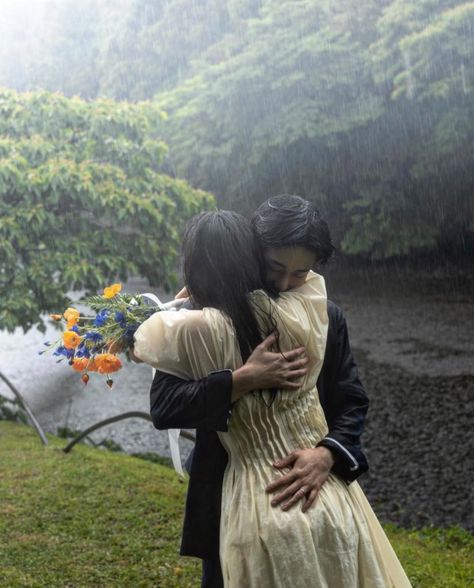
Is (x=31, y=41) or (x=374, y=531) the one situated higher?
(x=31, y=41)

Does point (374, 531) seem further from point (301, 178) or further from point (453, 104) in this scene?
point (301, 178)

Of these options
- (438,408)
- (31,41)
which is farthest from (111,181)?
(31,41)

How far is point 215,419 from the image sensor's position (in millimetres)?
1737

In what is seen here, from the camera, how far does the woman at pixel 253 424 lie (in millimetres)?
1729

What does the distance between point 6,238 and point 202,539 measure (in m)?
6.08

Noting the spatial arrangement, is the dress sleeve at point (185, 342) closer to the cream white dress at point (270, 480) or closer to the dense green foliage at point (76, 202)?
the cream white dress at point (270, 480)

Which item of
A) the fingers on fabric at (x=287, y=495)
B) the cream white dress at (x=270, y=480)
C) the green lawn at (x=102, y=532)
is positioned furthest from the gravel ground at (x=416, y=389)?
the fingers on fabric at (x=287, y=495)

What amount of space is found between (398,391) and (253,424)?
9079 millimetres

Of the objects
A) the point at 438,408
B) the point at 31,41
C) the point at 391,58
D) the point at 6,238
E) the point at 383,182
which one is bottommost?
the point at 438,408

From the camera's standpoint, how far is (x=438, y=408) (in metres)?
9.84

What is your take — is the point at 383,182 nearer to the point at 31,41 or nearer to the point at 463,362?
the point at 463,362

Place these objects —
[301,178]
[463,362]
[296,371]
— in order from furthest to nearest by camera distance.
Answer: [301,178]
[463,362]
[296,371]

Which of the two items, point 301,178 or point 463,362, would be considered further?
point 301,178

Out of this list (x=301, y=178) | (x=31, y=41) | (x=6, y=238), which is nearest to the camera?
(x=6, y=238)
